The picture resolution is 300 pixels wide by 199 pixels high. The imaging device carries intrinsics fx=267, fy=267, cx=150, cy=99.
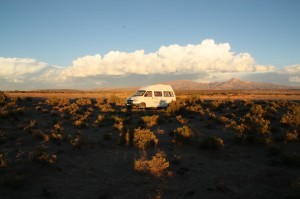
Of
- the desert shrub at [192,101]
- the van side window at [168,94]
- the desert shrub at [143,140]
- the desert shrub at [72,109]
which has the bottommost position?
the desert shrub at [143,140]

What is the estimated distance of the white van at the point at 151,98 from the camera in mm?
23266

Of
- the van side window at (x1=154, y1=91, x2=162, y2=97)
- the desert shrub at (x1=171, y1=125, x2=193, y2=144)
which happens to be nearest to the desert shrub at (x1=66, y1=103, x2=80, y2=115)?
the van side window at (x1=154, y1=91, x2=162, y2=97)

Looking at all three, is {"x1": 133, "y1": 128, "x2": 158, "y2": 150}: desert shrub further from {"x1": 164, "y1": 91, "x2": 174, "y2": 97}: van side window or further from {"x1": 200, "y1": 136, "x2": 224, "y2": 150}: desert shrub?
{"x1": 164, "y1": 91, "x2": 174, "y2": 97}: van side window

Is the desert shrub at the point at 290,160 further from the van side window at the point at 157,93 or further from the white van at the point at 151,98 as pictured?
the van side window at the point at 157,93

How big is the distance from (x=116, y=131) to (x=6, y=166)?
680 centimetres

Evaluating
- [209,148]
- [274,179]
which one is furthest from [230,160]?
[274,179]

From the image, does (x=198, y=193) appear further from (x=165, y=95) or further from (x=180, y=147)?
(x=165, y=95)

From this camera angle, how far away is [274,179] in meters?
7.27

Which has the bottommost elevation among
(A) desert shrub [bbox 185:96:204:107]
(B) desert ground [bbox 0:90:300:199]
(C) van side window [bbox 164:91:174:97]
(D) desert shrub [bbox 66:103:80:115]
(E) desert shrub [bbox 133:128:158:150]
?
(B) desert ground [bbox 0:90:300:199]

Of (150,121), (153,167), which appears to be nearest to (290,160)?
(153,167)

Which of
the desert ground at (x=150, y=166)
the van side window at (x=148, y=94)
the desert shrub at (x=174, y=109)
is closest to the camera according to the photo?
the desert ground at (x=150, y=166)

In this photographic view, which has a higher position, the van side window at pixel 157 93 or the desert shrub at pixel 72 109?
the van side window at pixel 157 93

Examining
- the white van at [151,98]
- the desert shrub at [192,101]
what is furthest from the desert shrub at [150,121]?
the desert shrub at [192,101]

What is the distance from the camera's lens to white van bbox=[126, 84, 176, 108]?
23266 mm
